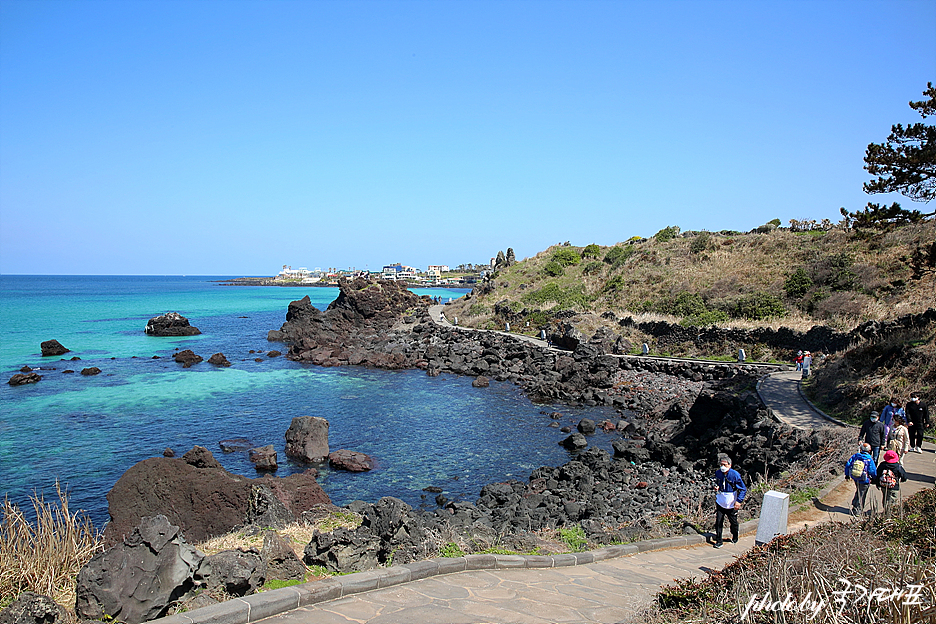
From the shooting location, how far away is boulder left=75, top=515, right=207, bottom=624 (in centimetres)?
607

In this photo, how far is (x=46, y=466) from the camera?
1905 centimetres

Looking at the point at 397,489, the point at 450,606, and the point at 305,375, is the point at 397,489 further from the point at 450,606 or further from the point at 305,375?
the point at 305,375

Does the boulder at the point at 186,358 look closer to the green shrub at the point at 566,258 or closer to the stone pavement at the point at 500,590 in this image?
the stone pavement at the point at 500,590

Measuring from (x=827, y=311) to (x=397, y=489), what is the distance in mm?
32221

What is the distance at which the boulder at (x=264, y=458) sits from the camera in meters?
19.0

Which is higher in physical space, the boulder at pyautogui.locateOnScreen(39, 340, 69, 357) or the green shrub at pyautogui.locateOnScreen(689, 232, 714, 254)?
the green shrub at pyautogui.locateOnScreen(689, 232, 714, 254)

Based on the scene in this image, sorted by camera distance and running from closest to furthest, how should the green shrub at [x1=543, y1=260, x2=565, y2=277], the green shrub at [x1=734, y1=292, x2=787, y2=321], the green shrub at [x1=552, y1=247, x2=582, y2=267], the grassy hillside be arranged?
the grassy hillside < the green shrub at [x1=734, y1=292, x2=787, y2=321] < the green shrub at [x1=543, y1=260, x2=565, y2=277] < the green shrub at [x1=552, y1=247, x2=582, y2=267]

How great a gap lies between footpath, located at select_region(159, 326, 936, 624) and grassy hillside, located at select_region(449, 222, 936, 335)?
18462 mm

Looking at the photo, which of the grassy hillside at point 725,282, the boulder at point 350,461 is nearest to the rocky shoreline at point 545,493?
the boulder at point 350,461

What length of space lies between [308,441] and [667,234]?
5862 cm

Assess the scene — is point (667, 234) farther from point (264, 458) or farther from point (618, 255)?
point (264, 458)

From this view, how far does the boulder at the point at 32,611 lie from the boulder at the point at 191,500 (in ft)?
18.4

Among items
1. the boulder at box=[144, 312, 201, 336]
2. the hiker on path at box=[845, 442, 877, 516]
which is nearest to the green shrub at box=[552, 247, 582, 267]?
the boulder at box=[144, 312, 201, 336]

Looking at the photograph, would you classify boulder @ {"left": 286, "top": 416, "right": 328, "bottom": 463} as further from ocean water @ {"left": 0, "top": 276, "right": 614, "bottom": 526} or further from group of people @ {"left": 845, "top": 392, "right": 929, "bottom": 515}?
group of people @ {"left": 845, "top": 392, "right": 929, "bottom": 515}
